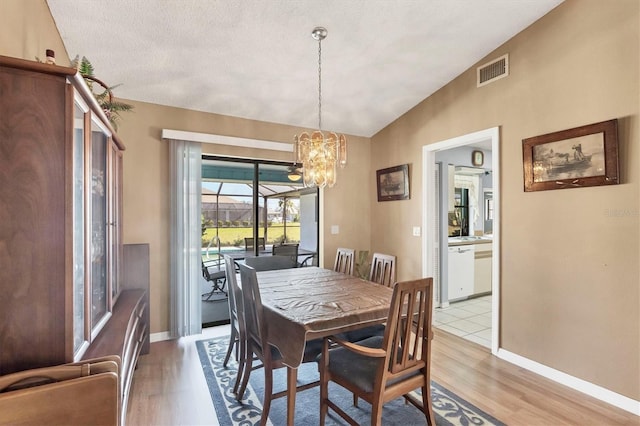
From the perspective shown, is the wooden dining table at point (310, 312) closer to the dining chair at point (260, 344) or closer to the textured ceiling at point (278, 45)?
the dining chair at point (260, 344)

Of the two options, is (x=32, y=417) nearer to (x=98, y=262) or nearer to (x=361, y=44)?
(x=98, y=262)

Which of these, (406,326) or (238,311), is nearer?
(406,326)

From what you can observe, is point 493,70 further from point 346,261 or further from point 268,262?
point 268,262

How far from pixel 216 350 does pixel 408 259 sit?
2615 mm

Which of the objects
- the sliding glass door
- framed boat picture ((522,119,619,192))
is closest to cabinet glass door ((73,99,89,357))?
the sliding glass door

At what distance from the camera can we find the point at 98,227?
185cm

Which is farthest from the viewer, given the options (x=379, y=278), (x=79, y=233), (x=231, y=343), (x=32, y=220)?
(x=379, y=278)

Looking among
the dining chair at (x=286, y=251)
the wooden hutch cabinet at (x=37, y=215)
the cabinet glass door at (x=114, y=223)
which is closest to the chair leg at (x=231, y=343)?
the cabinet glass door at (x=114, y=223)

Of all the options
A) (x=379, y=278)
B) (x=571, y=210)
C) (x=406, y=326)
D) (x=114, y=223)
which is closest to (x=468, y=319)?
(x=379, y=278)

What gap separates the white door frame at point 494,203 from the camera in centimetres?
314

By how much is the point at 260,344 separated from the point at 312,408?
63 cm

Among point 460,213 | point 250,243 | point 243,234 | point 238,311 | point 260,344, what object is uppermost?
point 460,213

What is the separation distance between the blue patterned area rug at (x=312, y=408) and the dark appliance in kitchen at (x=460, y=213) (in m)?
3.85

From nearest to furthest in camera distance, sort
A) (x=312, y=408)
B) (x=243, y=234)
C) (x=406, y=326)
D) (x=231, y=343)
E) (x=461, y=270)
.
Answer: (x=406, y=326), (x=312, y=408), (x=231, y=343), (x=243, y=234), (x=461, y=270)
